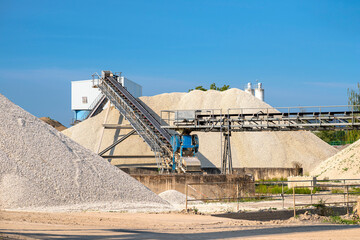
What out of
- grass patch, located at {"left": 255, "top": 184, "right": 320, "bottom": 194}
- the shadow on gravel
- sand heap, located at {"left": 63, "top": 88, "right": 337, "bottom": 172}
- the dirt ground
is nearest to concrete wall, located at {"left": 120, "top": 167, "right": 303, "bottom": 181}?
→ grass patch, located at {"left": 255, "top": 184, "right": 320, "bottom": 194}

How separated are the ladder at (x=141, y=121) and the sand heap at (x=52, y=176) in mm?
13114

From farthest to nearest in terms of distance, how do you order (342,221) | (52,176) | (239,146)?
(239,146)
(52,176)
(342,221)

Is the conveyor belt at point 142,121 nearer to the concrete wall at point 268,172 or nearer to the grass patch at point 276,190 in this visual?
the concrete wall at point 268,172

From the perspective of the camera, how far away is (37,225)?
12.6m

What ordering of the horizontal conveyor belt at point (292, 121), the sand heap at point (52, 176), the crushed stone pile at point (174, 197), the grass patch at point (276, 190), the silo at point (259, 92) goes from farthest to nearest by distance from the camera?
the silo at point (259, 92) → the horizontal conveyor belt at point (292, 121) → the grass patch at point (276, 190) → the crushed stone pile at point (174, 197) → the sand heap at point (52, 176)

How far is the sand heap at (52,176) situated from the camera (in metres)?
17.8

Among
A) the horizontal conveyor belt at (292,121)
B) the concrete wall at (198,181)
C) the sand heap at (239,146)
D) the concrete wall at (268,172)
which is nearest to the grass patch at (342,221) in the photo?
the concrete wall at (198,181)

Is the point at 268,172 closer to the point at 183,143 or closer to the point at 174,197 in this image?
the point at 183,143

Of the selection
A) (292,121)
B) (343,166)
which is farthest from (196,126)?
(343,166)

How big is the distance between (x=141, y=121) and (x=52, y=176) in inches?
739

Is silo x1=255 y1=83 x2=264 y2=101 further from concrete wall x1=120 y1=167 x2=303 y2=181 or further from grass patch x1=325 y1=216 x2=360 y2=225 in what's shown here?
grass patch x1=325 y1=216 x2=360 y2=225

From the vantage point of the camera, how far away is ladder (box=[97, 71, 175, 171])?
35500mm

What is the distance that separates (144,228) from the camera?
1355cm

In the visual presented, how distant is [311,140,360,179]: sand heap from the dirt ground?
1844 centimetres
